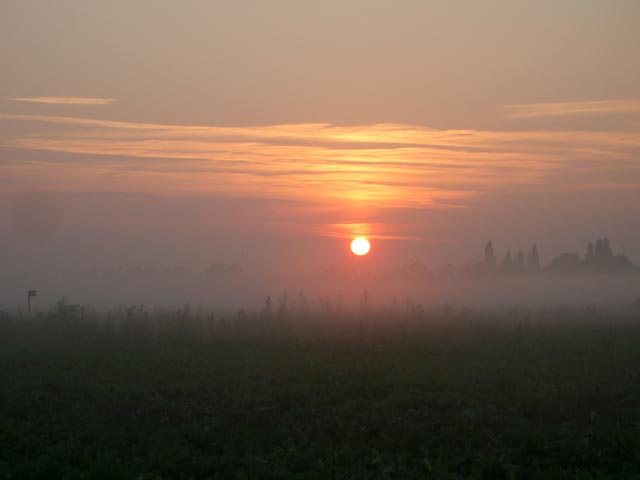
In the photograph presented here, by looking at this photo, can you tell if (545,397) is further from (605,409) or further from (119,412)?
(119,412)

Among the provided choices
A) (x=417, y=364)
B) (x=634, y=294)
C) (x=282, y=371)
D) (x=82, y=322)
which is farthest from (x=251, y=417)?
(x=634, y=294)

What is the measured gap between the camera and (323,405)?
15141mm

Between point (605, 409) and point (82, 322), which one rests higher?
point (82, 322)

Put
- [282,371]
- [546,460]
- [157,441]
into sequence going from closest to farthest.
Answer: [546,460], [157,441], [282,371]

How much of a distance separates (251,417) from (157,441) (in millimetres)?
2127

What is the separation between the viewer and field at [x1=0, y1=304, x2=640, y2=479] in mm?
11766

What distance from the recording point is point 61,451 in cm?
1228

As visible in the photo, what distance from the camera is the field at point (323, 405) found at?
38.6 feet

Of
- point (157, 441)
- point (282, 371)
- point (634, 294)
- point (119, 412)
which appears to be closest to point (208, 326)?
point (282, 371)

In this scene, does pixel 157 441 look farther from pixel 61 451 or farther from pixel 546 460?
pixel 546 460

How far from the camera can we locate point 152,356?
20297 mm

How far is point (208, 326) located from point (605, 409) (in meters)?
15.6

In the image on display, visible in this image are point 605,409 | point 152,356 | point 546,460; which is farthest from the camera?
point 152,356

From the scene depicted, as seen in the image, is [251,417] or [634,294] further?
[634,294]
